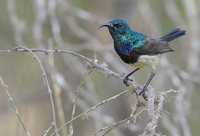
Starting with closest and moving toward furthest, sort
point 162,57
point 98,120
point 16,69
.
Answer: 1. point 98,120
2. point 162,57
3. point 16,69

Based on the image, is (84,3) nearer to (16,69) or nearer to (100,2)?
(100,2)

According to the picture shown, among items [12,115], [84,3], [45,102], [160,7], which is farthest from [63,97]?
[160,7]

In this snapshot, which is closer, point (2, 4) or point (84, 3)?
point (2, 4)

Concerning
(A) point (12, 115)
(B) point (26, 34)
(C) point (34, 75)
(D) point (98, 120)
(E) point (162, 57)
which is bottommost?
(D) point (98, 120)

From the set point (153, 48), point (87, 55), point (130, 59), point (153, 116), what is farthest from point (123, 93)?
point (87, 55)

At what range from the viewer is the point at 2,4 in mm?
6305

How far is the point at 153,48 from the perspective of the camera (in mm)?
4516

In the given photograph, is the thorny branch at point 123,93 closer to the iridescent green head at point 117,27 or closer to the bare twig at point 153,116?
the bare twig at point 153,116

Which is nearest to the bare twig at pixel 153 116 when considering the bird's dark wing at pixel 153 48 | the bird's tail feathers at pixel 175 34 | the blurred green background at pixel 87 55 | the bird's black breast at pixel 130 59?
the bird's black breast at pixel 130 59

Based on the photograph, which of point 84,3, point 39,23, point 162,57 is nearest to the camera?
point 39,23

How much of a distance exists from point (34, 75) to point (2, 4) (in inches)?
50.7

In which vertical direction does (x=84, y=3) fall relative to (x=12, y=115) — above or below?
above

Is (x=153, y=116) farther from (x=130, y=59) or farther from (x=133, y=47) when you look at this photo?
(x=133, y=47)

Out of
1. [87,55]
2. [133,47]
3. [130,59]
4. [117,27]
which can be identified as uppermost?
[87,55]
